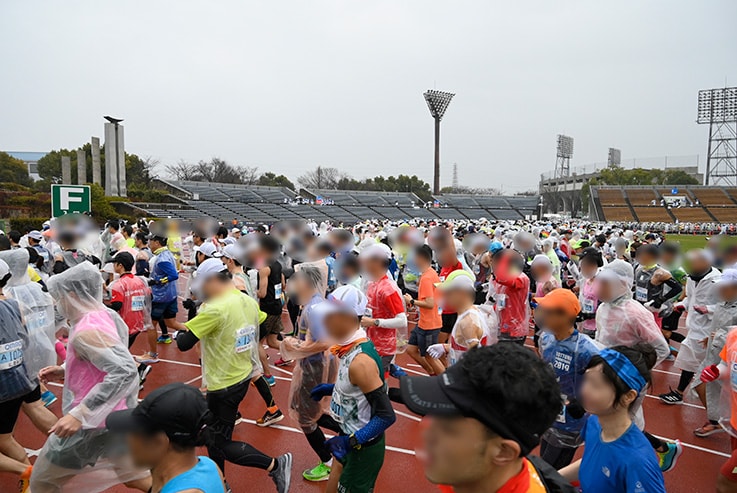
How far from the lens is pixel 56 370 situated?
3.45 meters

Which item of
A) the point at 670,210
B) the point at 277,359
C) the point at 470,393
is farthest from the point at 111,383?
the point at 670,210

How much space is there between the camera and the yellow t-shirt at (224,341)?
12.0ft

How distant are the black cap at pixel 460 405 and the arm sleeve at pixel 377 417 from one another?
147 cm

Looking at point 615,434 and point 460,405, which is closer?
point 460,405

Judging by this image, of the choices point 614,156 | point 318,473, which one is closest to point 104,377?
point 318,473

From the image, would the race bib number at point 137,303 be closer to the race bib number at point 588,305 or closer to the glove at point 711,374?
the race bib number at point 588,305

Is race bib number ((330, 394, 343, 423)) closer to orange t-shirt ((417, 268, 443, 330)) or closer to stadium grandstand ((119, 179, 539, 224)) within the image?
orange t-shirt ((417, 268, 443, 330))

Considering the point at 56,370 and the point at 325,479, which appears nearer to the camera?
the point at 56,370

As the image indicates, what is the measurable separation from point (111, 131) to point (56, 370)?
3641cm

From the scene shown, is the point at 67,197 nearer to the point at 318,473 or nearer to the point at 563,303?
the point at 318,473

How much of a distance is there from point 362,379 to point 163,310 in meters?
5.44

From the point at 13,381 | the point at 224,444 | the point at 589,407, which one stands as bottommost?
the point at 224,444

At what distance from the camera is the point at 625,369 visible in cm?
233

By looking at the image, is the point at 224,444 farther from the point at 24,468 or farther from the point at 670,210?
the point at 670,210
